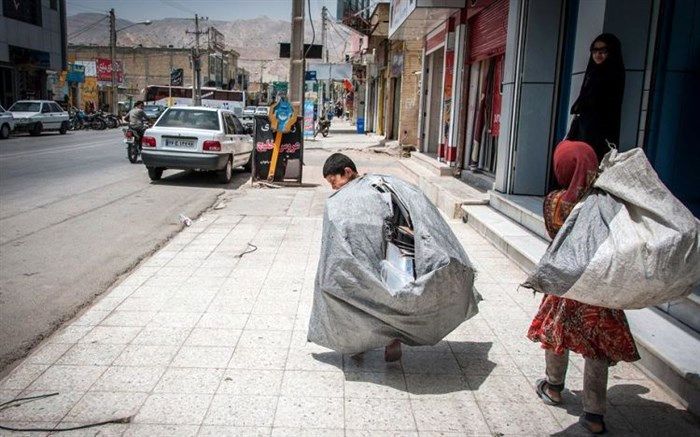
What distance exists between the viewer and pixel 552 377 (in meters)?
3.40

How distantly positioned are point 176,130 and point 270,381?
31.8 feet

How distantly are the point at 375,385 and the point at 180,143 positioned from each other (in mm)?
9789

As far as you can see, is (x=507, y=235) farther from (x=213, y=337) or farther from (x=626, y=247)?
(x=626, y=247)

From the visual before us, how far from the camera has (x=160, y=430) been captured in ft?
10.0

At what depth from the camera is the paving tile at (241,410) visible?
315 centimetres

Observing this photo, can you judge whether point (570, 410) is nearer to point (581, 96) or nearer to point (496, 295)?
point (496, 295)

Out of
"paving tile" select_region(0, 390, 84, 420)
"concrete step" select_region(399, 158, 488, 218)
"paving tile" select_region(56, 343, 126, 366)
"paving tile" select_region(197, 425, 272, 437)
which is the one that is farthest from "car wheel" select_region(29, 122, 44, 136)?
"paving tile" select_region(197, 425, 272, 437)

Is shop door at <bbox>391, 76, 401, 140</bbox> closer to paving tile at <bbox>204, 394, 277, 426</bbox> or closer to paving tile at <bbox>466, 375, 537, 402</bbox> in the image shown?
paving tile at <bbox>466, 375, 537, 402</bbox>

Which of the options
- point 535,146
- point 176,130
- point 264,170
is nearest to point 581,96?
point 535,146

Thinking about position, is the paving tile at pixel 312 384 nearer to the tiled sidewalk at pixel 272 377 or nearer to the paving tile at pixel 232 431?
the tiled sidewalk at pixel 272 377

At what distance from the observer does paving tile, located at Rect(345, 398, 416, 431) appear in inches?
124

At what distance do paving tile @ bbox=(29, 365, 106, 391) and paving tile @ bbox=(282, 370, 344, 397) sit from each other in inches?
48.8

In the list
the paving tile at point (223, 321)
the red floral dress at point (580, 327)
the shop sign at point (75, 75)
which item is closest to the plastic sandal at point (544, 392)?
the red floral dress at point (580, 327)

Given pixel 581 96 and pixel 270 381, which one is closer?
pixel 270 381
